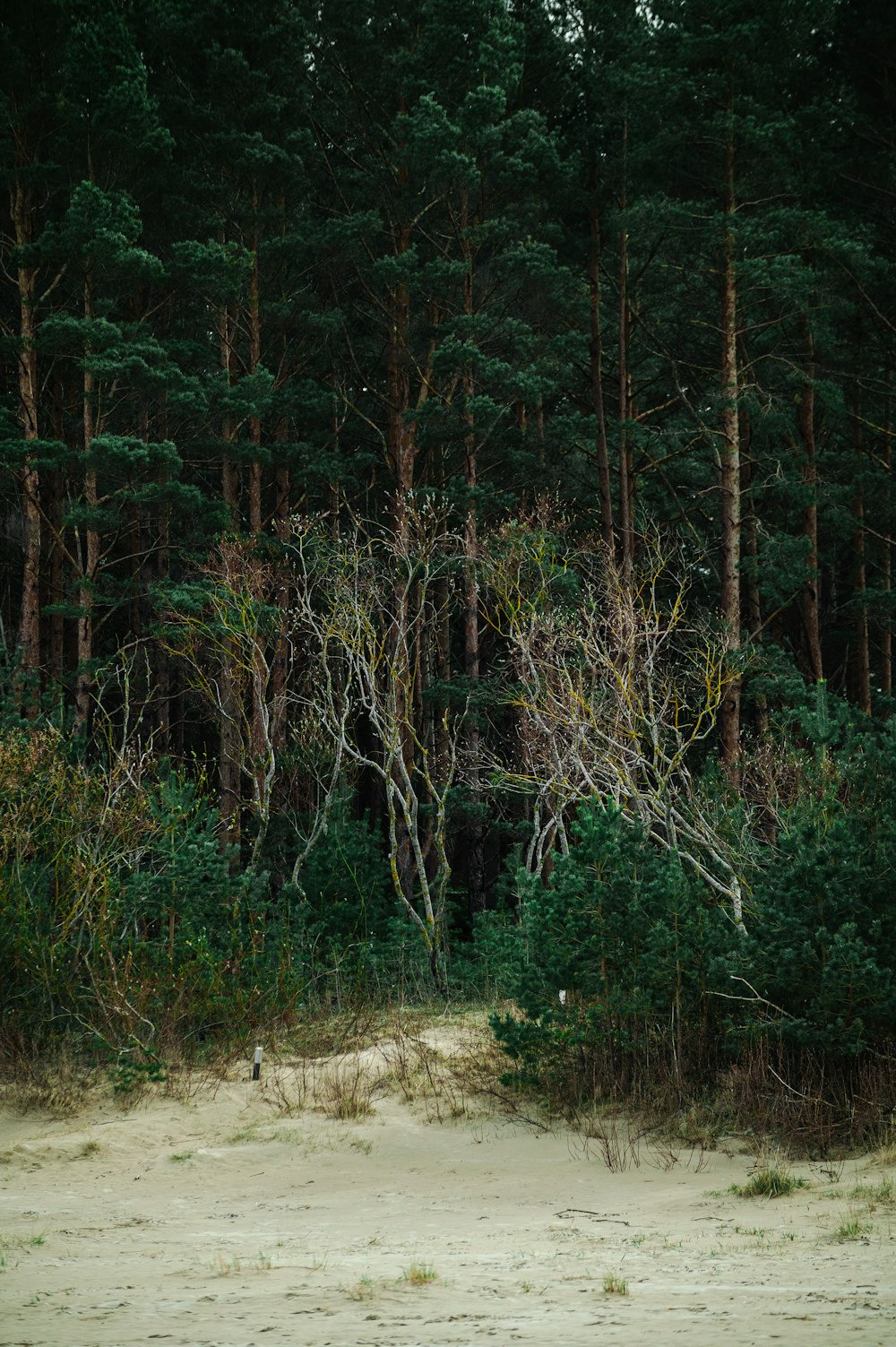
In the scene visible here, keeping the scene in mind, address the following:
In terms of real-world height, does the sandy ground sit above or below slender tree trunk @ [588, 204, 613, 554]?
below

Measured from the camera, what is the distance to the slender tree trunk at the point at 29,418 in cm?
1952

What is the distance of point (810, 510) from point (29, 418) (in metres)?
13.4

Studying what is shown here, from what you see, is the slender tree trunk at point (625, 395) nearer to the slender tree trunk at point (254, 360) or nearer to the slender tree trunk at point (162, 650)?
the slender tree trunk at point (254, 360)

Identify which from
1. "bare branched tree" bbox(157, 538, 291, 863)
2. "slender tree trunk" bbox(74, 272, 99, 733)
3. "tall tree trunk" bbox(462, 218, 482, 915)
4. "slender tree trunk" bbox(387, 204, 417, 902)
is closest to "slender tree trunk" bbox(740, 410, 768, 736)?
"tall tree trunk" bbox(462, 218, 482, 915)

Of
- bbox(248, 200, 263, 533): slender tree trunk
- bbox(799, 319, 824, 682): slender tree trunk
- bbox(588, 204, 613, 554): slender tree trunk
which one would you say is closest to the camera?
bbox(248, 200, 263, 533): slender tree trunk

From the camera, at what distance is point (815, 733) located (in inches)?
505

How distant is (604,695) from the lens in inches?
576

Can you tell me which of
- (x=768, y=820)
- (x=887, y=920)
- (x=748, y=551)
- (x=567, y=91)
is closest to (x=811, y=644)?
(x=748, y=551)

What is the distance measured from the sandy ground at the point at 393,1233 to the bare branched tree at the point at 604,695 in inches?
123

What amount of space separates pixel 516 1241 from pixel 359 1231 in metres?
1.24

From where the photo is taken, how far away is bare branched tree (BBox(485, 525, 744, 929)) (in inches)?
496

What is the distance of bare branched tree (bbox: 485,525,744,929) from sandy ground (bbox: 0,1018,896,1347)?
10.2ft

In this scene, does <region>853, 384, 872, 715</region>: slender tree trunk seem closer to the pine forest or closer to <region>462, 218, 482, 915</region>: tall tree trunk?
the pine forest

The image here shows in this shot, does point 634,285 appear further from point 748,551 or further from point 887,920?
point 887,920
